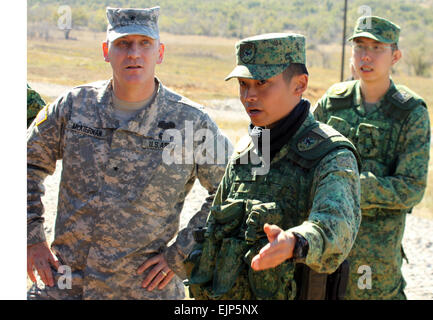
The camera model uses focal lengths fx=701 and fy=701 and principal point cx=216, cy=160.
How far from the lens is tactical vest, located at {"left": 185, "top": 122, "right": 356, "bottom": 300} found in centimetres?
294

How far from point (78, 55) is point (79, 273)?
242 inches

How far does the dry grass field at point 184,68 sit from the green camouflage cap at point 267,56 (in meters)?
3.83

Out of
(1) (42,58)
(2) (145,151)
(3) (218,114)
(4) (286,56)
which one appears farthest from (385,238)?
(3) (218,114)

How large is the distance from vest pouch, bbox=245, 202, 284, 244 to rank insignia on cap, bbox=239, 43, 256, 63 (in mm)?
651

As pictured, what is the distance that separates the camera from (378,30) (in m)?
5.00

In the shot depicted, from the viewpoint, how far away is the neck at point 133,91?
13.8 ft

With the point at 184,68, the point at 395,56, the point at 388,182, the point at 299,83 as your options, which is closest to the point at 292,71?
the point at 299,83

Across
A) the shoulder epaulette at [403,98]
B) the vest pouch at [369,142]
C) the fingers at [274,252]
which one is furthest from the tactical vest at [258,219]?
the shoulder epaulette at [403,98]

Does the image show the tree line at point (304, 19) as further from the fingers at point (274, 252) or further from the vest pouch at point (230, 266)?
the fingers at point (274, 252)

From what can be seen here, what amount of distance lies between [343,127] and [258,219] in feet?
7.36

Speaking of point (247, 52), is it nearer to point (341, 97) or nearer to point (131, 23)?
point (131, 23)

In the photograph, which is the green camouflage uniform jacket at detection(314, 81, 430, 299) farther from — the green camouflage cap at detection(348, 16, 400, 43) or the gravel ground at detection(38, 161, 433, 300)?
the gravel ground at detection(38, 161, 433, 300)

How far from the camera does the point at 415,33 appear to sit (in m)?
59.6

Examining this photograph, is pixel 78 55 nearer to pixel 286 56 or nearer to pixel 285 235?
pixel 286 56
